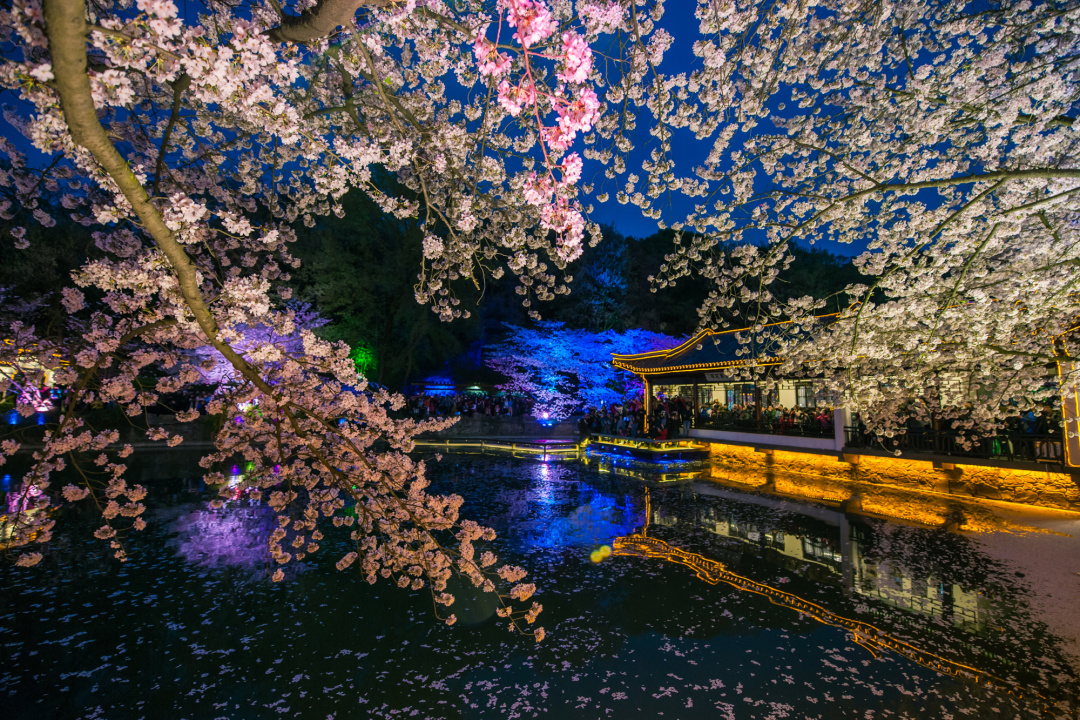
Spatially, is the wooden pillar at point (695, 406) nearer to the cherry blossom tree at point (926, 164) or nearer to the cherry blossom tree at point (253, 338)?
the cherry blossom tree at point (926, 164)

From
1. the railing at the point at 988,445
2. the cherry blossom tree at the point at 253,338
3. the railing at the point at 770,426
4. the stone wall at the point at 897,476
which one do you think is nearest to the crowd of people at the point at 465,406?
the cherry blossom tree at the point at 253,338

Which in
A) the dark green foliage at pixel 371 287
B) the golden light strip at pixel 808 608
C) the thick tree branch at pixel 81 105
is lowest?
the golden light strip at pixel 808 608

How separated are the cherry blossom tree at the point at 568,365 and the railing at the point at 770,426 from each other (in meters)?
5.52

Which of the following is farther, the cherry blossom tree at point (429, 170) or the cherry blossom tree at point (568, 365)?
the cherry blossom tree at point (568, 365)

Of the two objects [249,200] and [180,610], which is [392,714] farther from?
[249,200]

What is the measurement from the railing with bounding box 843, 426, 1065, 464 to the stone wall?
11.4 inches

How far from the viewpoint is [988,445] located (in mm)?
10352

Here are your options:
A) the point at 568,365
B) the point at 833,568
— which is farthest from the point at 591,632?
the point at 568,365

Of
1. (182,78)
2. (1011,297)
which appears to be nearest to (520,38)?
(182,78)

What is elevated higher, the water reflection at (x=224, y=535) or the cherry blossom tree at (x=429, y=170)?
the cherry blossom tree at (x=429, y=170)

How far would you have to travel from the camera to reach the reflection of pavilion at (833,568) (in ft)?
14.8

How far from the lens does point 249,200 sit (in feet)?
13.9

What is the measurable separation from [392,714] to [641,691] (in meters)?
2.03

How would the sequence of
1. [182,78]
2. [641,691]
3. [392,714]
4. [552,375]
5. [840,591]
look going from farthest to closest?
[552,375] → [840,591] → [641,691] → [392,714] → [182,78]
